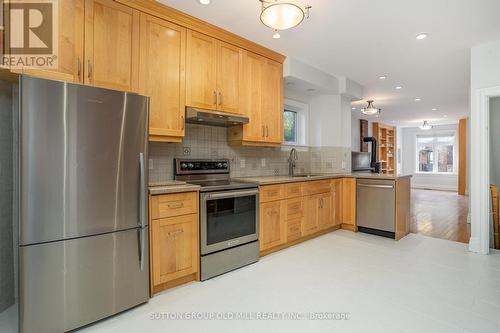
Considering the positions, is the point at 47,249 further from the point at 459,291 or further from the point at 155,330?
the point at 459,291

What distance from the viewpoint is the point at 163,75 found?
2.51m

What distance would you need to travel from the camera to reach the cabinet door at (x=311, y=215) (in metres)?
3.68

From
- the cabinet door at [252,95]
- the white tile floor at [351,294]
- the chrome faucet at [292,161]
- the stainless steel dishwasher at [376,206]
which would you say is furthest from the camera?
the chrome faucet at [292,161]

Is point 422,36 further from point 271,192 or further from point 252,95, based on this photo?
point 271,192

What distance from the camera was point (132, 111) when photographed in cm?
199

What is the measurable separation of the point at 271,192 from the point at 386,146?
8.49 metres

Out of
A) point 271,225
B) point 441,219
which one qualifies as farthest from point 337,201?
point 441,219

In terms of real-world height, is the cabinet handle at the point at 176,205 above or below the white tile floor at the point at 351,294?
above

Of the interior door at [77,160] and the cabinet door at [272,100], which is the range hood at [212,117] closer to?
the cabinet door at [272,100]

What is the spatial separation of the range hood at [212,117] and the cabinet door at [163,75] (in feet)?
0.36

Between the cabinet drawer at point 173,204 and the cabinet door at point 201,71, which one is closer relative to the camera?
the cabinet drawer at point 173,204

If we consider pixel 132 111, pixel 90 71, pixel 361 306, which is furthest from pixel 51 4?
pixel 361 306

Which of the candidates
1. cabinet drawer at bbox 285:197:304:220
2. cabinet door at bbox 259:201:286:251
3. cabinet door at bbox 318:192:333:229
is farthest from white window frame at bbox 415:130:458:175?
cabinet door at bbox 259:201:286:251

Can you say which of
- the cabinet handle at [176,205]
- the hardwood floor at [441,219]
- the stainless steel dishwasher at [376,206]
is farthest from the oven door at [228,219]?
the hardwood floor at [441,219]
